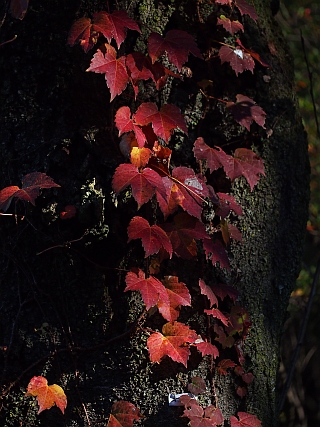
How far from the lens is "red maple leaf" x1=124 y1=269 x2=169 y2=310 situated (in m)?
1.29

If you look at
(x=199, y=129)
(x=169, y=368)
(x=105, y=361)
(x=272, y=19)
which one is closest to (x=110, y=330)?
(x=105, y=361)

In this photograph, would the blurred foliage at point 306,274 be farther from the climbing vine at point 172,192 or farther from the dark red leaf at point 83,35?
the dark red leaf at point 83,35

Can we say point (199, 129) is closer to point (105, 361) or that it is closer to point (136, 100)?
point (136, 100)

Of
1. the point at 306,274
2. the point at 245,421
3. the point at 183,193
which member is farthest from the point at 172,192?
the point at 306,274

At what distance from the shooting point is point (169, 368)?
55.8 inches

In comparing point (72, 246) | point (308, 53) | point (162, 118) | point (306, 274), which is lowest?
point (306, 274)

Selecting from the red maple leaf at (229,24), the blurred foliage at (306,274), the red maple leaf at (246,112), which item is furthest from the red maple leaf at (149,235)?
the blurred foliage at (306,274)

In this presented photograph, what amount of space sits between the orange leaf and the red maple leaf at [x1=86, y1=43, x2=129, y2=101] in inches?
31.9

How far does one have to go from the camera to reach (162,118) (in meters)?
1.36

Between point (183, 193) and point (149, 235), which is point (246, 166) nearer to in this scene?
point (183, 193)

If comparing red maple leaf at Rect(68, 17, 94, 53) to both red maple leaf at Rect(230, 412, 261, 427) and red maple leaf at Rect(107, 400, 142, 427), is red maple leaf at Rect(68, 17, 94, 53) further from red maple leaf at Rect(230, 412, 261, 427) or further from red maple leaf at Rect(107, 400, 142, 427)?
red maple leaf at Rect(230, 412, 261, 427)

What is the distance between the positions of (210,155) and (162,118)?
19 centimetres

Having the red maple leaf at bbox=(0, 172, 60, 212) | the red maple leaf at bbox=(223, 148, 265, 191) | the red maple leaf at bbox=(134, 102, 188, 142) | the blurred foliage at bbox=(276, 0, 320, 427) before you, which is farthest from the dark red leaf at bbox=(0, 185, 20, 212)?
the blurred foliage at bbox=(276, 0, 320, 427)

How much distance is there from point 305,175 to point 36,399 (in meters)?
1.15
